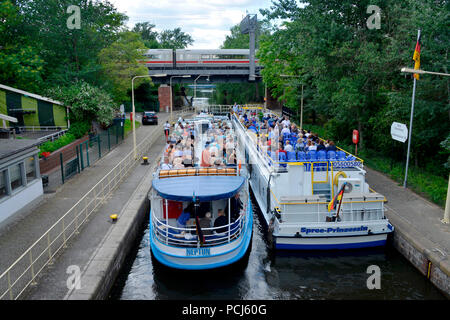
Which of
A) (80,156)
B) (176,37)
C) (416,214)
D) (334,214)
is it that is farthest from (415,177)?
(176,37)

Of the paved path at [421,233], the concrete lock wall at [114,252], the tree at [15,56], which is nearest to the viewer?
the concrete lock wall at [114,252]

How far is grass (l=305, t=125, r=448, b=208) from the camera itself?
15210 mm

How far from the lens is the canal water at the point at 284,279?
1071 centimetres

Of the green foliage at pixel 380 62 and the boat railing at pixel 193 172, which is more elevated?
the green foliage at pixel 380 62

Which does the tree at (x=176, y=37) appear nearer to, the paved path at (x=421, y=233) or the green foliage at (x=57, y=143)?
the green foliage at (x=57, y=143)

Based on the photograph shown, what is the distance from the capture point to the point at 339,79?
23.3 metres

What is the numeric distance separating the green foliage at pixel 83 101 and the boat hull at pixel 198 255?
1723 centimetres

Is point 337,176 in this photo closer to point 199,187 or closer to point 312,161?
point 312,161

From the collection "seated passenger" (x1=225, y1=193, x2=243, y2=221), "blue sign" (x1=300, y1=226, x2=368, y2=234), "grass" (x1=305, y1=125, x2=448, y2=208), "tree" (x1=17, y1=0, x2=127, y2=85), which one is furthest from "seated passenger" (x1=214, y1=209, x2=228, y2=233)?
"tree" (x1=17, y1=0, x2=127, y2=85)

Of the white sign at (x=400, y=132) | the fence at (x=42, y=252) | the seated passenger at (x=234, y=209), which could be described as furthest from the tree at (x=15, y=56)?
the white sign at (x=400, y=132)

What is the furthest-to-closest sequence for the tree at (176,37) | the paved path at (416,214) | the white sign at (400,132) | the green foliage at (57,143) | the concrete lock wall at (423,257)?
1. the tree at (176,37)
2. the green foliage at (57,143)
3. the white sign at (400,132)
4. the paved path at (416,214)
5. the concrete lock wall at (423,257)

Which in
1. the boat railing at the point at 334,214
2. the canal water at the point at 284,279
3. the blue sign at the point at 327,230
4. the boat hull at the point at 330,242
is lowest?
the canal water at the point at 284,279

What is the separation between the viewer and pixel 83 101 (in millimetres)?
26203

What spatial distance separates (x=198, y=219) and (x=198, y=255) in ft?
3.41
